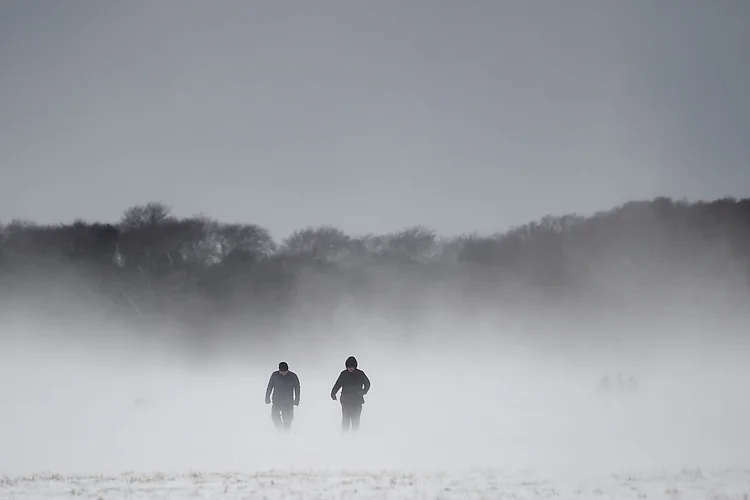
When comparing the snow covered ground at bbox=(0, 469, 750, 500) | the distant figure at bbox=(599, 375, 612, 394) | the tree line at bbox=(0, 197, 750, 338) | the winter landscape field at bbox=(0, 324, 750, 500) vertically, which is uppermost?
the tree line at bbox=(0, 197, 750, 338)

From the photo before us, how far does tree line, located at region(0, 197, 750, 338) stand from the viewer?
88938mm

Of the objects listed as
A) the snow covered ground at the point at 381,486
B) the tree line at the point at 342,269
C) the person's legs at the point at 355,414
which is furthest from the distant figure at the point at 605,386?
the tree line at the point at 342,269

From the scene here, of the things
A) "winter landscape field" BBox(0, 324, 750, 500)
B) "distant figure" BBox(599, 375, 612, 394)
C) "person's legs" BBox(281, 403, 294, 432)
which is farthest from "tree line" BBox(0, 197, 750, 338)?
"person's legs" BBox(281, 403, 294, 432)

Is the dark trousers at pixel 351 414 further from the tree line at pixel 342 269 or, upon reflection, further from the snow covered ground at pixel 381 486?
the tree line at pixel 342 269

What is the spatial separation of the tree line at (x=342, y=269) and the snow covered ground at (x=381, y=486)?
74.4m

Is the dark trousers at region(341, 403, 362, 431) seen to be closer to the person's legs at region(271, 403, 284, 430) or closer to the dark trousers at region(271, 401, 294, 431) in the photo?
the dark trousers at region(271, 401, 294, 431)

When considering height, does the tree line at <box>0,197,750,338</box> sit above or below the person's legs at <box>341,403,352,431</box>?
above

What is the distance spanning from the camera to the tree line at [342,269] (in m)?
88.9

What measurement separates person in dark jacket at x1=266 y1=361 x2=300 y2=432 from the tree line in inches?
2684

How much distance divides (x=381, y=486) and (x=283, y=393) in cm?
826

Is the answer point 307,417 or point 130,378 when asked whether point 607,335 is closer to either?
point 130,378

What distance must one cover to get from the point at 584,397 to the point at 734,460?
1828 cm

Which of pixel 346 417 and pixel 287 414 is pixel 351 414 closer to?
pixel 346 417

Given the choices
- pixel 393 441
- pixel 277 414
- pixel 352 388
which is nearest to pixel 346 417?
pixel 352 388
